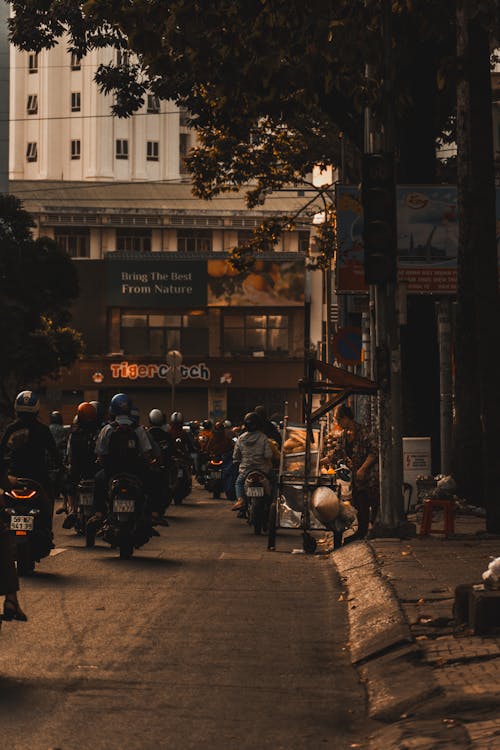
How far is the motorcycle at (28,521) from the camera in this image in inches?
556

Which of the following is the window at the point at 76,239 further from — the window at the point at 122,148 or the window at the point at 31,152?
the window at the point at 122,148

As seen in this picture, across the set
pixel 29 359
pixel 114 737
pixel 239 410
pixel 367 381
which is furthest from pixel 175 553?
pixel 239 410

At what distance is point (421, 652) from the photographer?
917cm

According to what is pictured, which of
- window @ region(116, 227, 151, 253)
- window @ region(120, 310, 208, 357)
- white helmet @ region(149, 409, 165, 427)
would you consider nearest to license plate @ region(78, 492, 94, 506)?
white helmet @ region(149, 409, 165, 427)

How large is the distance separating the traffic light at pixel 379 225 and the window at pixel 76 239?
72.1 meters

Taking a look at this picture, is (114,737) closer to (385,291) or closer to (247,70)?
(247,70)

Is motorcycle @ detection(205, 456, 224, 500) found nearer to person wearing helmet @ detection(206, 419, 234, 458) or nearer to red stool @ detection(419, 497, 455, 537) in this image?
person wearing helmet @ detection(206, 419, 234, 458)

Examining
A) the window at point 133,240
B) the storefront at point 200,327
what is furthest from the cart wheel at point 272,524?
the window at point 133,240

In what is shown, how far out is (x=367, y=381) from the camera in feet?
57.9

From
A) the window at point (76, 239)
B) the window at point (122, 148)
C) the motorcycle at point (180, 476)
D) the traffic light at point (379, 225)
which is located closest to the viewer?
the traffic light at point (379, 225)

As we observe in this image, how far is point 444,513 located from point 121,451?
11.9ft

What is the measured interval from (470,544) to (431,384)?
799cm

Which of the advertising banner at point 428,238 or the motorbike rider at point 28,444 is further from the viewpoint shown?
the advertising banner at point 428,238

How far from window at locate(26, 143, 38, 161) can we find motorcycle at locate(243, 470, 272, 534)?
8694 centimetres
